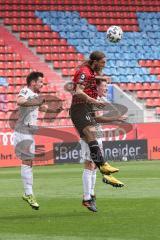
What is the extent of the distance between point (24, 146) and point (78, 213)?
1494mm

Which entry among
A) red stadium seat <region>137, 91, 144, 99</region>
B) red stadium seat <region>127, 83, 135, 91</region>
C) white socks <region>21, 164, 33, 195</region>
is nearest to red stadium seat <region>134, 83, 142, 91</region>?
red stadium seat <region>127, 83, 135, 91</region>

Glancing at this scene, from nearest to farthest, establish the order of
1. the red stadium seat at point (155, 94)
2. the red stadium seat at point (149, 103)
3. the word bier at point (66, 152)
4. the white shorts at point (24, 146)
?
the white shorts at point (24, 146)
the word bier at point (66, 152)
the red stadium seat at point (149, 103)
the red stadium seat at point (155, 94)

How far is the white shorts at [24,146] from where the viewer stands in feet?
39.0

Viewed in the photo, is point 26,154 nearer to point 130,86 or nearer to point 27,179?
point 27,179

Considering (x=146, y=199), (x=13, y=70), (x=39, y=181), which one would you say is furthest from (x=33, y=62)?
(x=146, y=199)

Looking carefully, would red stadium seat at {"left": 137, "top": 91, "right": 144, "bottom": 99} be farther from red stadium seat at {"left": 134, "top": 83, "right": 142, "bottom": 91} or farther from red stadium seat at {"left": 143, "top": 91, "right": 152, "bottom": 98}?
red stadium seat at {"left": 134, "top": 83, "right": 142, "bottom": 91}

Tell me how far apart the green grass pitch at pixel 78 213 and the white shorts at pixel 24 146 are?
2.77 feet

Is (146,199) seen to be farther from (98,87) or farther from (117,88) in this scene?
(117,88)

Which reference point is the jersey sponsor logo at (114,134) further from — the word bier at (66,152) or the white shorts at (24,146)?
the white shorts at (24,146)

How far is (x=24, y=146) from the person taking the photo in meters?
11.9

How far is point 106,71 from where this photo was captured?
3484 centimetres

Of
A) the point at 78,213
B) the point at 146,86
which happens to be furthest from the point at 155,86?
the point at 78,213

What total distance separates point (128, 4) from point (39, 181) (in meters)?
22.2

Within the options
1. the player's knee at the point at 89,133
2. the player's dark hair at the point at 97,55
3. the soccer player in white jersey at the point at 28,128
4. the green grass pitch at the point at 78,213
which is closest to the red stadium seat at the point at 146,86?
the green grass pitch at the point at 78,213
